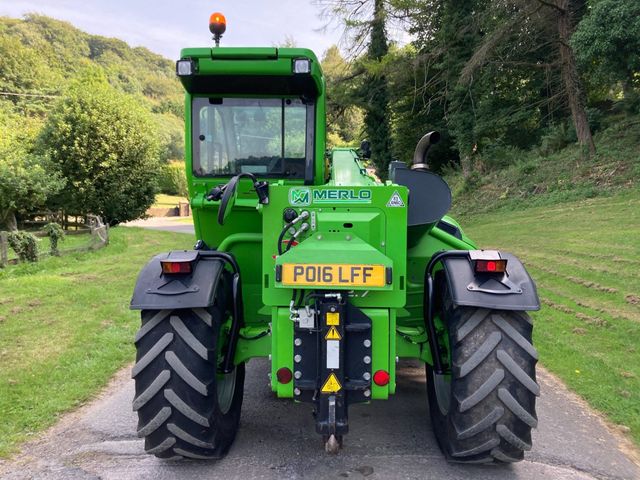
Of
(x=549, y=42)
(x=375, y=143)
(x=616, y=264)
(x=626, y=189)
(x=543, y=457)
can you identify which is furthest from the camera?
(x=375, y=143)

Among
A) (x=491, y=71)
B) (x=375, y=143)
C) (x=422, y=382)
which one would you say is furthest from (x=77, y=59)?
(x=422, y=382)

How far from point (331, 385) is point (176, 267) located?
1184mm

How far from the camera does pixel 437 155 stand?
30.5 meters

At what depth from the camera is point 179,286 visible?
3.09 meters

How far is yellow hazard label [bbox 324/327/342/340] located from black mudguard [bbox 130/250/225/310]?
2.43ft

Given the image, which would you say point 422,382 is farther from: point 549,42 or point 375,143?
point 375,143

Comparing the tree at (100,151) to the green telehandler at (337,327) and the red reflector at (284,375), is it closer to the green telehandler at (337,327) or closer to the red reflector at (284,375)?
the green telehandler at (337,327)

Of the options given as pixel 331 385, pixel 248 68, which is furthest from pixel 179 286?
pixel 248 68

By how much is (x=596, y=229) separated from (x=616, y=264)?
384 centimetres

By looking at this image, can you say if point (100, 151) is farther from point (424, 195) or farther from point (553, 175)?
point (424, 195)

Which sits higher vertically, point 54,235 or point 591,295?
point 54,235

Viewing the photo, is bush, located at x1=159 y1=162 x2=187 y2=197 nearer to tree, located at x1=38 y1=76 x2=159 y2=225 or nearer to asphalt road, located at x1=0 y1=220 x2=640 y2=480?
tree, located at x1=38 y1=76 x2=159 y2=225

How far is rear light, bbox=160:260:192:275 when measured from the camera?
10.2 ft

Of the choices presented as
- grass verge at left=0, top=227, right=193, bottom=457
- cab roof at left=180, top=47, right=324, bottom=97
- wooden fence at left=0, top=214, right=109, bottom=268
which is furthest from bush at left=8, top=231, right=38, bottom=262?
cab roof at left=180, top=47, right=324, bottom=97
